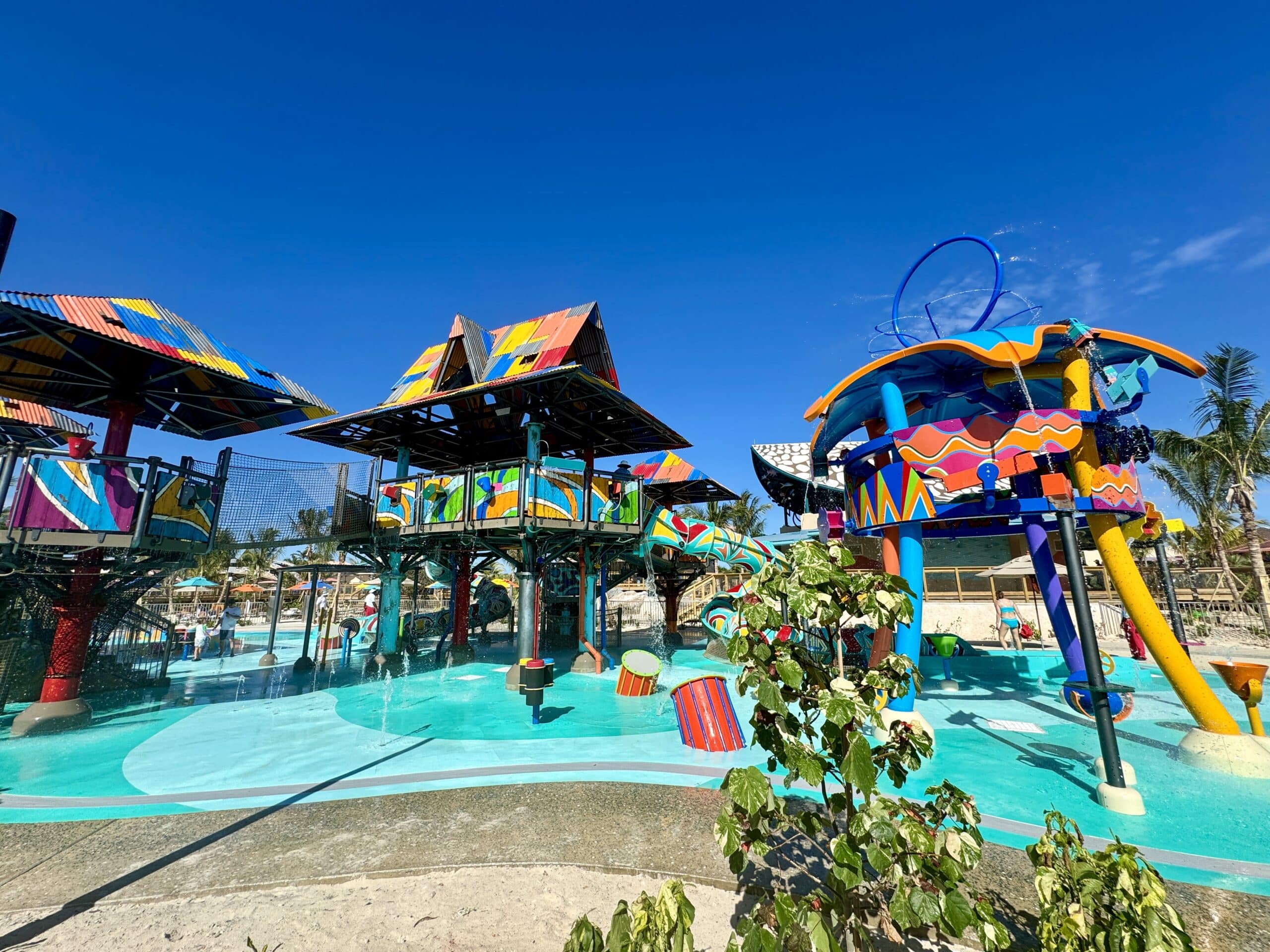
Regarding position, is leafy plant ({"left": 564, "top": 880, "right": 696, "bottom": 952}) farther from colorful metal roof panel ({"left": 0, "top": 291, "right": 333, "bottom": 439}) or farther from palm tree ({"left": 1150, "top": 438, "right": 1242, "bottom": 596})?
palm tree ({"left": 1150, "top": 438, "right": 1242, "bottom": 596})

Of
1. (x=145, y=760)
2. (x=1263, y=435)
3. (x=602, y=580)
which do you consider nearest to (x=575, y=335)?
(x=602, y=580)

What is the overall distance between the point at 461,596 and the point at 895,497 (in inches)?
691

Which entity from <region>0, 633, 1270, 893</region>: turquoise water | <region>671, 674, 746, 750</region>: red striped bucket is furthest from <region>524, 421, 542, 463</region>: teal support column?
<region>671, 674, 746, 750</region>: red striped bucket

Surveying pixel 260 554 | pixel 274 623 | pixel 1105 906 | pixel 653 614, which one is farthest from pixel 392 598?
pixel 260 554

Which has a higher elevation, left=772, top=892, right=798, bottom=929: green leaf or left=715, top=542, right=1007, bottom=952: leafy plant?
left=715, top=542, right=1007, bottom=952: leafy plant

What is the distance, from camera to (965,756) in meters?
8.41

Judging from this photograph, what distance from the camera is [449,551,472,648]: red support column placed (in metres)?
21.5

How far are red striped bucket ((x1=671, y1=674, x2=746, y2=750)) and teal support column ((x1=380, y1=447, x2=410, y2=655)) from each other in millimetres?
13440

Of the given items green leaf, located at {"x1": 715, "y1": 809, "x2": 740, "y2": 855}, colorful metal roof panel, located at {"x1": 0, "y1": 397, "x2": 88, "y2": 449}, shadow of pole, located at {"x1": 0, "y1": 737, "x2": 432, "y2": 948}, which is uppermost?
colorful metal roof panel, located at {"x1": 0, "y1": 397, "x2": 88, "y2": 449}

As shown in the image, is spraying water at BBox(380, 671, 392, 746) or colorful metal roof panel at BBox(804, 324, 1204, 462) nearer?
colorful metal roof panel at BBox(804, 324, 1204, 462)

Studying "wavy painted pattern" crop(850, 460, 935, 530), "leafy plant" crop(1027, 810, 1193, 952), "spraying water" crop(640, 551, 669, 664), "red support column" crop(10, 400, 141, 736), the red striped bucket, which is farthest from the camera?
"spraying water" crop(640, 551, 669, 664)

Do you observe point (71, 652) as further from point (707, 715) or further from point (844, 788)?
point (844, 788)

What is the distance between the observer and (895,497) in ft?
33.1

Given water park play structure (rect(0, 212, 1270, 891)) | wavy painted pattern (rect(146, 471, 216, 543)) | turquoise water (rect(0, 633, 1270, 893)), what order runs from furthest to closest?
1. wavy painted pattern (rect(146, 471, 216, 543))
2. water park play structure (rect(0, 212, 1270, 891))
3. turquoise water (rect(0, 633, 1270, 893))
